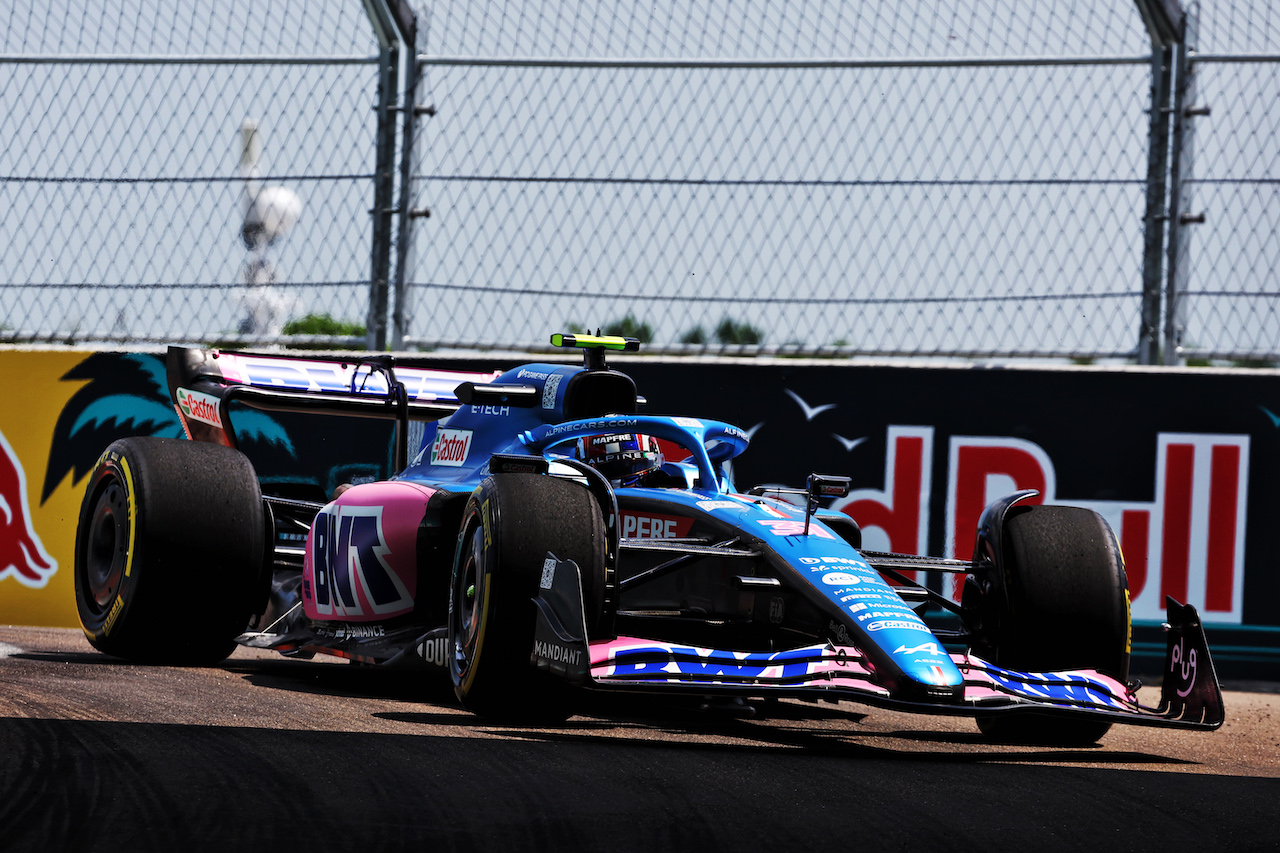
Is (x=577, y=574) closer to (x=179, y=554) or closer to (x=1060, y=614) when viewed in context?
(x=1060, y=614)

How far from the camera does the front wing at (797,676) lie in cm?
417

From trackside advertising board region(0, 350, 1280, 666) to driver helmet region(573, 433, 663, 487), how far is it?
1.59 m

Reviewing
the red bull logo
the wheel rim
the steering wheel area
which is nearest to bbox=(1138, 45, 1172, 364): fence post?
the steering wheel area

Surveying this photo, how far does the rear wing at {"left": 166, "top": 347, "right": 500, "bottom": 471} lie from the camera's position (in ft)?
21.8

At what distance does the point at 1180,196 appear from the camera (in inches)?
280

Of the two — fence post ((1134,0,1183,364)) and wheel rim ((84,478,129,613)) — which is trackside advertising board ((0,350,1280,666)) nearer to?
fence post ((1134,0,1183,364))

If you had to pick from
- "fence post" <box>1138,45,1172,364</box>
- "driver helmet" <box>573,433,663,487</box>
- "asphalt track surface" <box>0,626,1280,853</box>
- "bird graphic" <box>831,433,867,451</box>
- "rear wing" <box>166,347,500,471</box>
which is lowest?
"asphalt track surface" <box>0,626,1280,853</box>

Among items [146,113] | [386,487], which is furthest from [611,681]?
[146,113]

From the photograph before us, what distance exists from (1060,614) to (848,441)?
7.71ft

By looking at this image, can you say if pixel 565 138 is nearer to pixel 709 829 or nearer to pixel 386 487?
pixel 386 487

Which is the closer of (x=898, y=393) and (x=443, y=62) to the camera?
(x=898, y=393)

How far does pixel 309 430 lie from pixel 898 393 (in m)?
2.81

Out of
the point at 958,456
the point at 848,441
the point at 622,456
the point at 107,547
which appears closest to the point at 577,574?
the point at 622,456

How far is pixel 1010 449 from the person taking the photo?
7125 millimetres
